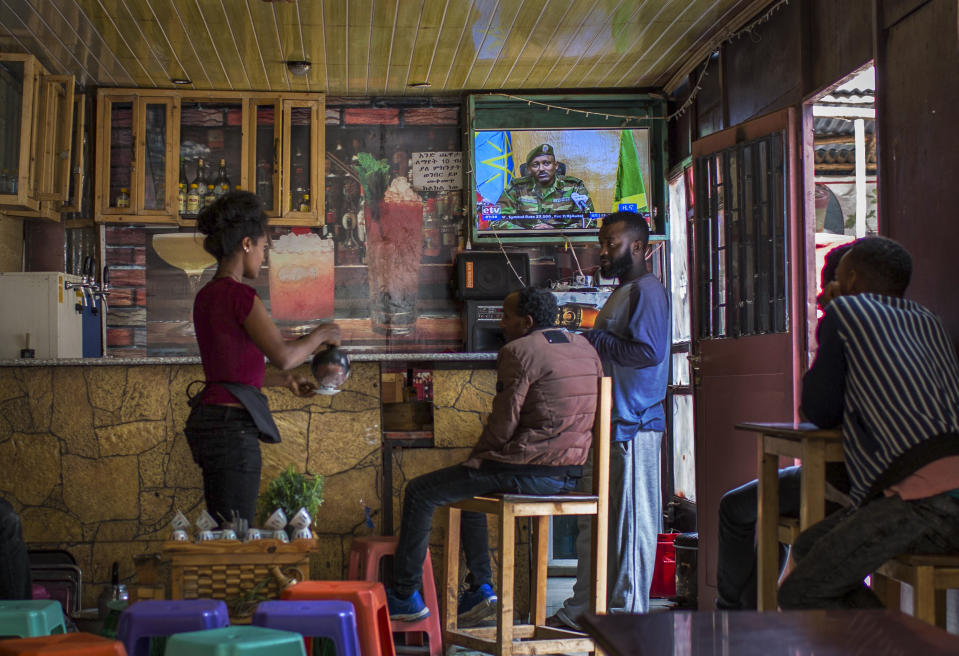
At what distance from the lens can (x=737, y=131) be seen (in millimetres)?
4781

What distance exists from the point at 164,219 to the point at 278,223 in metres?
0.76

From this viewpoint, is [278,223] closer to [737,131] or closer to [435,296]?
[435,296]

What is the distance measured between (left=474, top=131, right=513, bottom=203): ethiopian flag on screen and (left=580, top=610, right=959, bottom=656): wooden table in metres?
5.89

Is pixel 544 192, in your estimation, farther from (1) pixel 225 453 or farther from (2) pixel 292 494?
(1) pixel 225 453

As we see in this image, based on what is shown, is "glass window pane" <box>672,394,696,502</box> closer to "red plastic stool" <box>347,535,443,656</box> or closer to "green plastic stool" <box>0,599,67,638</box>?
"red plastic stool" <box>347,535,443,656</box>

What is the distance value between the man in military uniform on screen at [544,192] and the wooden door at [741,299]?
1.68 metres

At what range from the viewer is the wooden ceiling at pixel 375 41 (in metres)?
5.16

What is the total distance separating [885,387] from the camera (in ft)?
7.76

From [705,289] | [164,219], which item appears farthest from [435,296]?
[705,289]

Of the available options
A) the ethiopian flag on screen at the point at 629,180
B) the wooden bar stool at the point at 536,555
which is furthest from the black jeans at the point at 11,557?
the ethiopian flag on screen at the point at 629,180

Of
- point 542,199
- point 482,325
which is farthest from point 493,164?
point 482,325

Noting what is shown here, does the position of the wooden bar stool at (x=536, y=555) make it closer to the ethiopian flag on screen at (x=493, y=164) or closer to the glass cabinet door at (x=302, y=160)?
the ethiopian flag on screen at (x=493, y=164)

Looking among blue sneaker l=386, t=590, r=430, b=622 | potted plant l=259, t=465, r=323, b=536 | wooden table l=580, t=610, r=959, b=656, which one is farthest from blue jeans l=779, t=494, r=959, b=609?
potted plant l=259, t=465, r=323, b=536

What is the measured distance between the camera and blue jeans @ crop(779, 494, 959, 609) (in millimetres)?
2287
